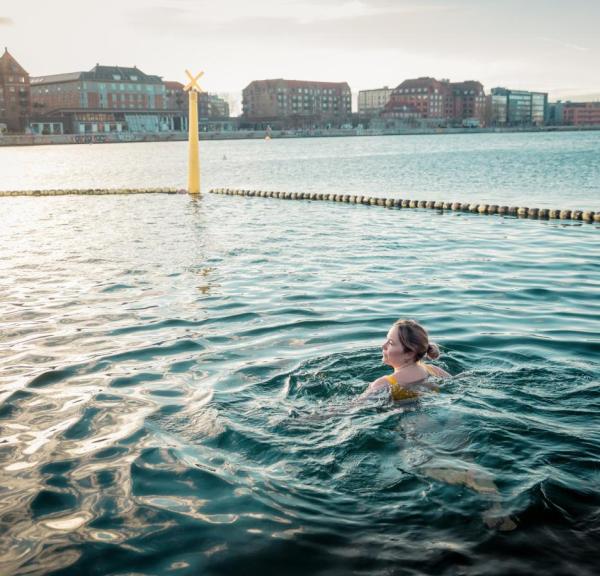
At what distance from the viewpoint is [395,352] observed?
23.8ft

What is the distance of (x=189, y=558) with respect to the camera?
15.4 feet

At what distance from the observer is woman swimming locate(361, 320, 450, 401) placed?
715cm

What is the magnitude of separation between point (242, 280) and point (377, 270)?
119 inches

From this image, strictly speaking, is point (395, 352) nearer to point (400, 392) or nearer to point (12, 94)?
point (400, 392)

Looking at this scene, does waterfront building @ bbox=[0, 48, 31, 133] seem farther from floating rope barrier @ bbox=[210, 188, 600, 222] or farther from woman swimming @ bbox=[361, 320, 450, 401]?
woman swimming @ bbox=[361, 320, 450, 401]

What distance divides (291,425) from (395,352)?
1375 mm

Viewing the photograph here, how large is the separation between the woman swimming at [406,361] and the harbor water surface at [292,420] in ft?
0.61

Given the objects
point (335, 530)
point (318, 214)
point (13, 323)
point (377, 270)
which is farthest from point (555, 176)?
point (335, 530)

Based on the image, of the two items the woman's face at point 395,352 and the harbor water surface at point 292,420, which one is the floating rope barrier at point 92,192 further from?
the woman's face at point 395,352

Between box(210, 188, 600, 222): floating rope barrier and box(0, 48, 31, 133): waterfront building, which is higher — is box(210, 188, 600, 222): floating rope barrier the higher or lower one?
the lower one

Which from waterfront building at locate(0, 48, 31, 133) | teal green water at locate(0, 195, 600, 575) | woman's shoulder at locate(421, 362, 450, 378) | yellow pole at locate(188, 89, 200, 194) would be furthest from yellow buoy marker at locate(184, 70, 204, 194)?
waterfront building at locate(0, 48, 31, 133)

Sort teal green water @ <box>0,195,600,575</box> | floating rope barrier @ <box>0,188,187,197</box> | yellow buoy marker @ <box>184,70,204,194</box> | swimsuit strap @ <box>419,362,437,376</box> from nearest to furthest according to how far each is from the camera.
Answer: teal green water @ <box>0,195,600,575</box> → swimsuit strap @ <box>419,362,437,376</box> → yellow buoy marker @ <box>184,70,204,194</box> → floating rope barrier @ <box>0,188,187,197</box>

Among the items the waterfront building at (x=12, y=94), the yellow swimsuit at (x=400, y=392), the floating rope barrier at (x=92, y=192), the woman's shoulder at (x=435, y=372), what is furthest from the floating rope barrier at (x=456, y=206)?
the waterfront building at (x=12, y=94)

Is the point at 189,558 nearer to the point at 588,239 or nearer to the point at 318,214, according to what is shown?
Result: the point at 588,239
